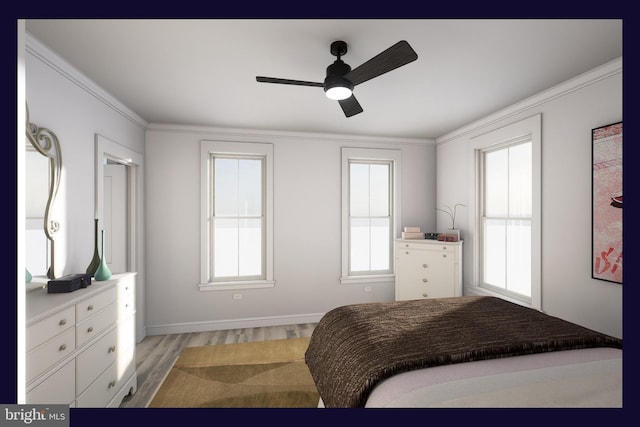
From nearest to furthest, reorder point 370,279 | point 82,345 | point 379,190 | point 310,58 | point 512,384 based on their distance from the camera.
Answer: point 512,384, point 82,345, point 310,58, point 370,279, point 379,190

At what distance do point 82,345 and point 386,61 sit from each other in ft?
7.99

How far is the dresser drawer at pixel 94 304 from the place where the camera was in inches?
71.9

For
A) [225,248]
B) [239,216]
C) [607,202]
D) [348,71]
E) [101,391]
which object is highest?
[348,71]

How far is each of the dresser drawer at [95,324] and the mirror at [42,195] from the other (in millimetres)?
401

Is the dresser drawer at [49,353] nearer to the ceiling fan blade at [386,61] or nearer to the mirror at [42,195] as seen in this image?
the mirror at [42,195]

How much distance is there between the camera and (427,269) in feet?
12.3

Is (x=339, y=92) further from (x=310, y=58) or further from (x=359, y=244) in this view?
(x=359, y=244)

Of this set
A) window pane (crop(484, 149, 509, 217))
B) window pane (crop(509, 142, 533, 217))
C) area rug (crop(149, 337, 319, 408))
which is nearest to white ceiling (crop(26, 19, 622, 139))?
window pane (crop(509, 142, 533, 217))

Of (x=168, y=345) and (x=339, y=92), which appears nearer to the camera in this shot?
(x=339, y=92)

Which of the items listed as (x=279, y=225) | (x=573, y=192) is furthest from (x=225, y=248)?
(x=573, y=192)

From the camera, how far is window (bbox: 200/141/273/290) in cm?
388

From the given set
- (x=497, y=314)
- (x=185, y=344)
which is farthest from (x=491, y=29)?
(x=185, y=344)

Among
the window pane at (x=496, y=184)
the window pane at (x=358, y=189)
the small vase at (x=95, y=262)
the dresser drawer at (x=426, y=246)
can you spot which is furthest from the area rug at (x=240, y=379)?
the window pane at (x=496, y=184)

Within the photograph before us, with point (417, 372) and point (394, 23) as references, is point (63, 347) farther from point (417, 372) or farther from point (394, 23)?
point (394, 23)
